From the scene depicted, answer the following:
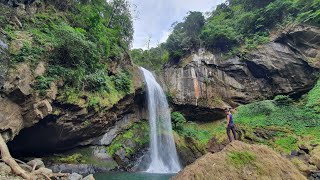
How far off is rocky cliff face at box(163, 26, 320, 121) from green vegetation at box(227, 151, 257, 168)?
17.8 meters

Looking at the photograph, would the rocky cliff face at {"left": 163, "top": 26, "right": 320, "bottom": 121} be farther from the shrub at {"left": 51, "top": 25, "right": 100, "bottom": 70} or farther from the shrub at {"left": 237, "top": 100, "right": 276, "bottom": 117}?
the shrub at {"left": 51, "top": 25, "right": 100, "bottom": 70}

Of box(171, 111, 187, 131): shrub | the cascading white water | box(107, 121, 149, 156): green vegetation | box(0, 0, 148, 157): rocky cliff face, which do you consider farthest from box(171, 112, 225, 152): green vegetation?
box(0, 0, 148, 157): rocky cliff face

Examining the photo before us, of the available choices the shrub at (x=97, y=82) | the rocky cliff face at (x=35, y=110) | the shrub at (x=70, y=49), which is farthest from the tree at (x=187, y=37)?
the shrub at (x=70, y=49)

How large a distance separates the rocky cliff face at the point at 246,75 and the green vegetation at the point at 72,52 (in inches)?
276

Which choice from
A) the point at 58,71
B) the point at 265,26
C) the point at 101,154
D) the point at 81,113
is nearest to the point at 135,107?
the point at 101,154

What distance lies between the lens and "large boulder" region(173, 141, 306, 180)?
5852 millimetres

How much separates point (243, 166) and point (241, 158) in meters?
0.25

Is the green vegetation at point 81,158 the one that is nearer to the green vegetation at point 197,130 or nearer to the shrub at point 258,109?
the green vegetation at point 197,130

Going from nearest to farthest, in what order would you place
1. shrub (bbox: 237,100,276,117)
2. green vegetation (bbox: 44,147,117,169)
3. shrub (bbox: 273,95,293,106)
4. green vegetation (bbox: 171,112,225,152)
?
1. green vegetation (bbox: 44,147,117,169)
2. shrub (bbox: 237,100,276,117)
3. shrub (bbox: 273,95,293,106)
4. green vegetation (bbox: 171,112,225,152)

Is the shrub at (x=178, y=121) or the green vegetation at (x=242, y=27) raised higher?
the green vegetation at (x=242, y=27)

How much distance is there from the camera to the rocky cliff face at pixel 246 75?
22.5 m

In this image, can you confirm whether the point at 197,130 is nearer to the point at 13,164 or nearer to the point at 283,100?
the point at 283,100

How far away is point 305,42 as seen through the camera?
2277cm

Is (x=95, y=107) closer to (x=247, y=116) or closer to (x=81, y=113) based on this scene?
(x=81, y=113)
